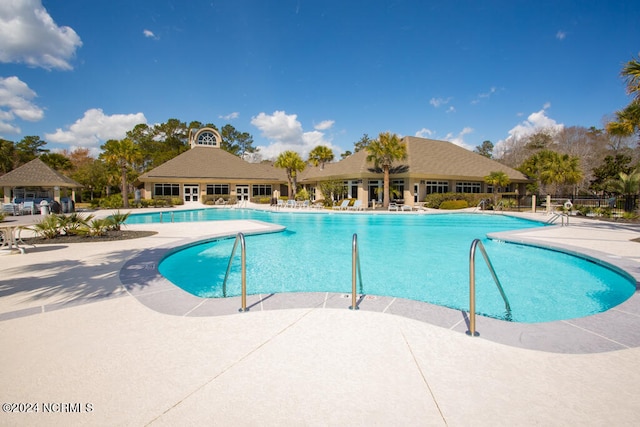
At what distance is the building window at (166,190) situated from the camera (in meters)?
36.7

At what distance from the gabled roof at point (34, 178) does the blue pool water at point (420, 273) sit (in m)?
25.0

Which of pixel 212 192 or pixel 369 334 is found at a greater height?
pixel 212 192

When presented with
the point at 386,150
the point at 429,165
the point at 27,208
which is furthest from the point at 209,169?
the point at 429,165

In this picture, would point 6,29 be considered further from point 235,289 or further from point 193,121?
point 193,121

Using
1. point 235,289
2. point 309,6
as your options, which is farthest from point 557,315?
point 309,6

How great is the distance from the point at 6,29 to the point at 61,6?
304 cm

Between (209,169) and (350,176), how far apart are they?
64.6ft

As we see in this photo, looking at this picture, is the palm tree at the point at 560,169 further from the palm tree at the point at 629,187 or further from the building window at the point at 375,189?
the building window at the point at 375,189

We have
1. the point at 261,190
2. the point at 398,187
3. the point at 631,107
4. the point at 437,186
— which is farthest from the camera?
the point at 261,190

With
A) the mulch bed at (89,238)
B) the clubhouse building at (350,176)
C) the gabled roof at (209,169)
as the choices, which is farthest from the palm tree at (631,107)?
the gabled roof at (209,169)

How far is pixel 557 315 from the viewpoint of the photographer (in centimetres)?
574

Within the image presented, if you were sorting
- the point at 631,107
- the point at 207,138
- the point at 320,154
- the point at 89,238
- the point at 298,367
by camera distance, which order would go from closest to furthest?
the point at 298,367, the point at 89,238, the point at 631,107, the point at 320,154, the point at 207,138

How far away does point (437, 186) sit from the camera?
32281 millimetres

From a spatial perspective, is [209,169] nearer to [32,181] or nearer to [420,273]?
[32,181]
